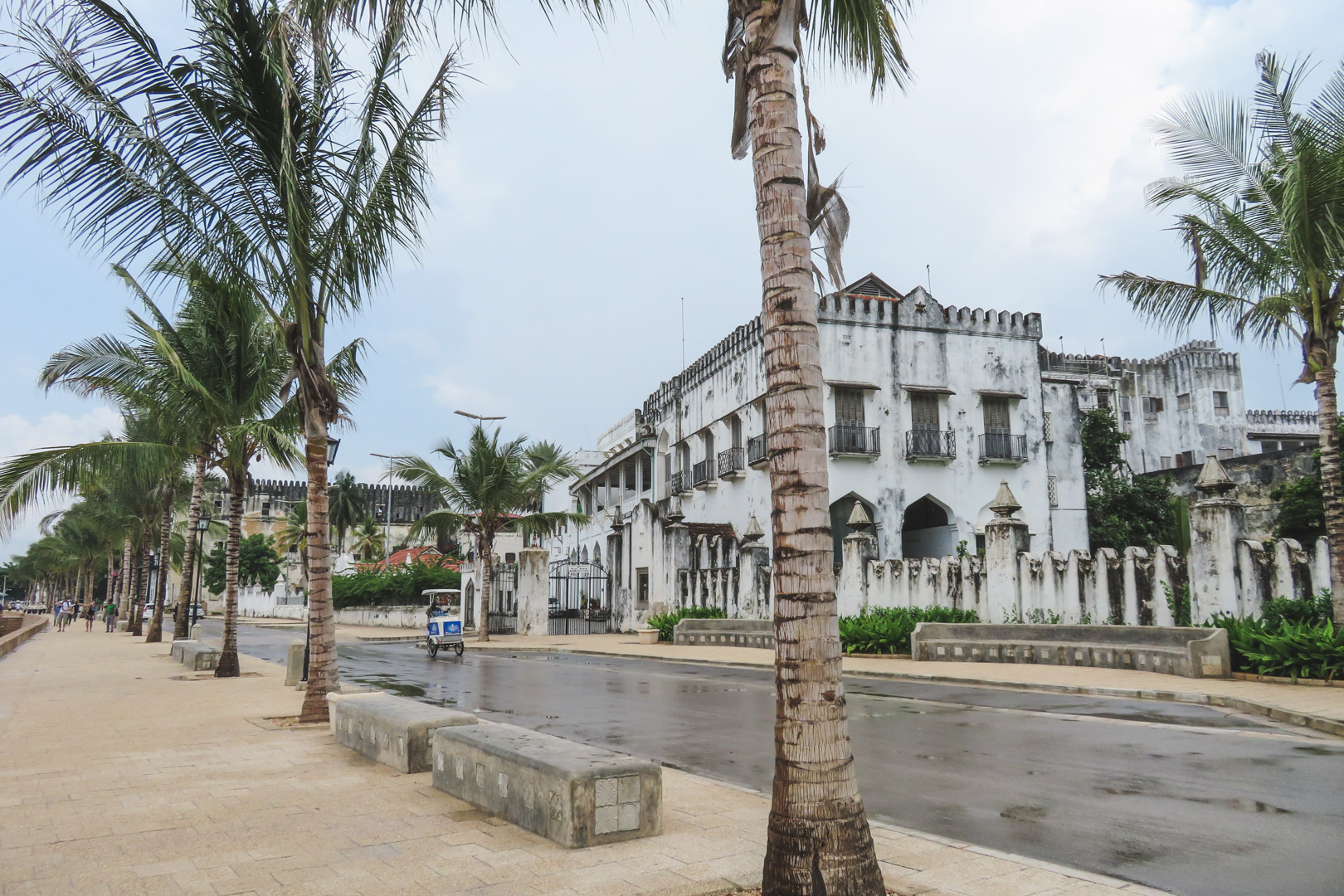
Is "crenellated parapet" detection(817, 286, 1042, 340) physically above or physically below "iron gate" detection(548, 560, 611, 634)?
above

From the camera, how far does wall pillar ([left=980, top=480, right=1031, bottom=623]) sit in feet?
63.3

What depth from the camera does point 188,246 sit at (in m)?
10.6

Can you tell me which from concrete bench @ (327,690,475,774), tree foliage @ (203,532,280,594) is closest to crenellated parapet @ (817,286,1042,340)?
concrete bench @ (327,690,475,774)

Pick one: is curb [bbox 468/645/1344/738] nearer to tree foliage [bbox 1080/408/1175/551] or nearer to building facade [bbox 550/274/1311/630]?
building facade [bbox 550/274/1311/630]

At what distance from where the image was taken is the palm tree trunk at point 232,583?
54.3 feet

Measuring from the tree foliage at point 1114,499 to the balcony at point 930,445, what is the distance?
5855 millimetres

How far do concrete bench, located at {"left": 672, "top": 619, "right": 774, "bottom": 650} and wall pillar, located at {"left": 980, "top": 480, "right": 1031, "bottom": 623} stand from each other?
5925 millimetres

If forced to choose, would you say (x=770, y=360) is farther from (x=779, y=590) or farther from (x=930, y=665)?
(x=930, y=665)

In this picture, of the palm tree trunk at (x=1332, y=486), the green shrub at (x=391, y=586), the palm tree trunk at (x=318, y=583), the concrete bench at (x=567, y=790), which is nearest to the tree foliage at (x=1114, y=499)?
the palm tree trunk at (x=1332, y=486)

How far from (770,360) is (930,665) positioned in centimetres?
1503

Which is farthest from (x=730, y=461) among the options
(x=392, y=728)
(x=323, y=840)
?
(x=323, y=840)

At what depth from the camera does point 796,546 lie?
13.8 feet

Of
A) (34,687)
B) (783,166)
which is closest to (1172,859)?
(783,166)

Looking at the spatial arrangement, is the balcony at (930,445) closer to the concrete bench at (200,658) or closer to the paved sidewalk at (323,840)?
the concrete bench at (200,658)
